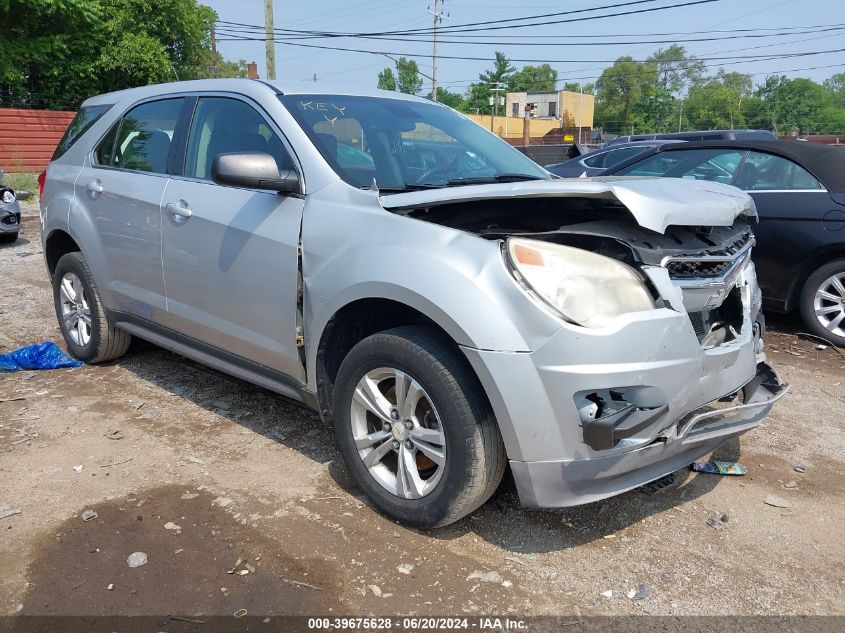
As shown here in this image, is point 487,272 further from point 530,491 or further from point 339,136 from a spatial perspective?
point 339,136

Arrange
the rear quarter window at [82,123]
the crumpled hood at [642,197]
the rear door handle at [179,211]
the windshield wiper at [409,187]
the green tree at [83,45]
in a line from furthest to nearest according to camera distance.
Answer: the green tree at [83,45] < the rear quarter window at [82,123] < the rear door handle at [179,211] < the windshield wiper at [409,187] < the crumpled hood at [642,197]

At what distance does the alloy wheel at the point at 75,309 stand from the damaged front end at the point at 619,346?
10.5 feet

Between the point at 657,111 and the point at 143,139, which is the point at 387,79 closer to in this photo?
the point at 657,111

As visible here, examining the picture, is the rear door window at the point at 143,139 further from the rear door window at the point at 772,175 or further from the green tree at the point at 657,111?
the green tree at the point at 657,111

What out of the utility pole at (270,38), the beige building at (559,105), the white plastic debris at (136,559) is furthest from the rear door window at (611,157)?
the beige building at (559,105)

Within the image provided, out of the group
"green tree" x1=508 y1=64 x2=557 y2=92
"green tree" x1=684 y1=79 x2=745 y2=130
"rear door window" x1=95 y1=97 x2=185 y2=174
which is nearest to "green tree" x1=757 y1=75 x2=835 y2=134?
"green tree" x1=684 y1=79 x2=745 y2=130

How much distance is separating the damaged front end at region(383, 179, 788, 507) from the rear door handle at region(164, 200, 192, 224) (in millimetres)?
1495

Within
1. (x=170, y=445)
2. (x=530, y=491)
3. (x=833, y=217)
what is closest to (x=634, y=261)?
(x=530, y=491)

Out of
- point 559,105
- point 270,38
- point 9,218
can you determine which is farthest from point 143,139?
point 559,105

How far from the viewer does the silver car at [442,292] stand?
248cm

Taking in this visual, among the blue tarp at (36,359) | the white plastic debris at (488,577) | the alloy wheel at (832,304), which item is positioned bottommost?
the white plastic debris at (488,577)

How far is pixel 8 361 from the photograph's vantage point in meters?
5.10

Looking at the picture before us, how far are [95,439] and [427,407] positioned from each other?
2.13m

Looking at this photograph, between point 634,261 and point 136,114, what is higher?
point 136,114
